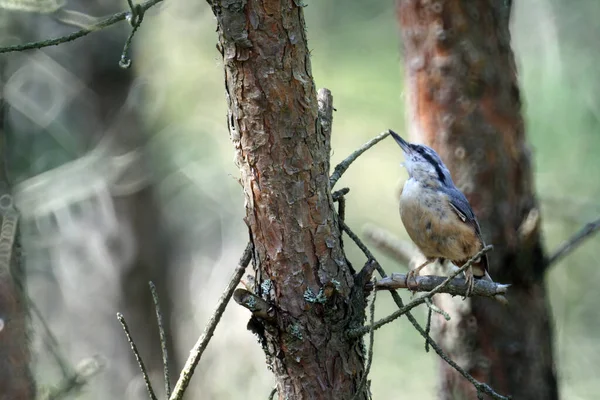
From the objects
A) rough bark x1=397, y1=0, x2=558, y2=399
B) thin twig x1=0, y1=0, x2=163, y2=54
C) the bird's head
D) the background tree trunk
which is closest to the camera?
thin twig x1=0, y1=0, x2=163, y2=54

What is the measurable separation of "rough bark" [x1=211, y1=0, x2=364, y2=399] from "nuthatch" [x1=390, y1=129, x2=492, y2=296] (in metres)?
1.04

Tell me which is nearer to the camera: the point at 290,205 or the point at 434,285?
the point at 290,205

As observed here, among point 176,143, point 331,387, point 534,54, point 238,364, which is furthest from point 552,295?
point 331,387

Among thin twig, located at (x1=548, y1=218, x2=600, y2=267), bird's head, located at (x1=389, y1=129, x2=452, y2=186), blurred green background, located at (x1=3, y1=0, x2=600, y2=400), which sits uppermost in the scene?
blurred green background, located at (x1=3, y1=0, x2=600, y2=400)

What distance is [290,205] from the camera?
2.19 metres

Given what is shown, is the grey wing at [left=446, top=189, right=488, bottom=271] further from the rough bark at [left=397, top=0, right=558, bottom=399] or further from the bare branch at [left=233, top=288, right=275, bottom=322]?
the bare branch at [left=233, top=288, right=275, bottom=322]

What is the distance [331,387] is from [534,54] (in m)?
6.16

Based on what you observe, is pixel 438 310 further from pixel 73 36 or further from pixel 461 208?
pixel 461 208

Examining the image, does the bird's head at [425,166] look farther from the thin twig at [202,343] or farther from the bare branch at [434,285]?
the thin twig at [202,343]

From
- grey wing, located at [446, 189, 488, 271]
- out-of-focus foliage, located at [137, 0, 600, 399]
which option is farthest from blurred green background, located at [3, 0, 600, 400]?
grey wing, located at [446, 189, 488, 271]

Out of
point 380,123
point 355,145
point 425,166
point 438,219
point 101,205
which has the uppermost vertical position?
point 380,123

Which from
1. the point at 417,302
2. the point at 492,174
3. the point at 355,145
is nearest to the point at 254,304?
the point at 417,302

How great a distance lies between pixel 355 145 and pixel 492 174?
5.09 meters

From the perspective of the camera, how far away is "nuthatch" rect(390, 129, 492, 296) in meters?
3.26
